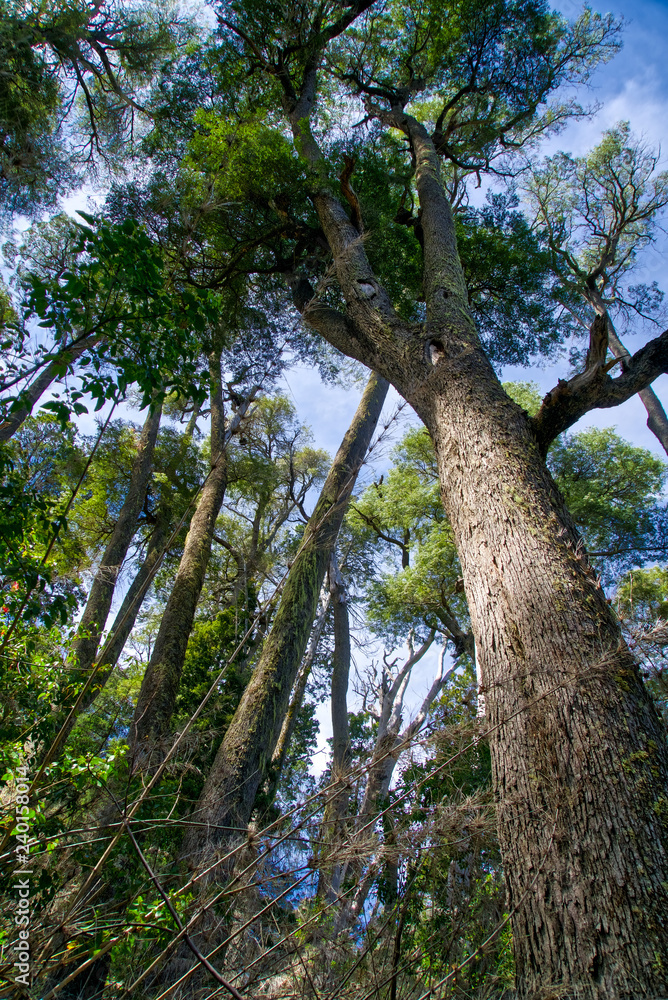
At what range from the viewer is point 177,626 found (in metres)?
5.82

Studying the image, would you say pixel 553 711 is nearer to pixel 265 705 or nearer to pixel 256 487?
pixel 265 705

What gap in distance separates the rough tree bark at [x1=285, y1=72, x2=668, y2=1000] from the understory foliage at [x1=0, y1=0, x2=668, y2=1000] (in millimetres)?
124

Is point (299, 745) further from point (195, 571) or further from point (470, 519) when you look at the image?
point (470, 519)

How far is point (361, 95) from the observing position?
Answer: 8.30m

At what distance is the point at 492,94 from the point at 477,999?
10403 mm

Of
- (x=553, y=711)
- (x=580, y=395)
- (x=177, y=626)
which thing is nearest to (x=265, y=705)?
(x=177, y=626)

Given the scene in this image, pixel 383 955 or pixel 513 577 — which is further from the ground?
pixel 513 577

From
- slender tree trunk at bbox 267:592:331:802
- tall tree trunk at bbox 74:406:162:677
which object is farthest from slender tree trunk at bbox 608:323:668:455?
tall tree trunk at bbox 74:406:162:677

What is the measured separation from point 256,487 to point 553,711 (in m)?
10.3

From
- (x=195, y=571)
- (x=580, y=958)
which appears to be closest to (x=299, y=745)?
(x=195, y=571)

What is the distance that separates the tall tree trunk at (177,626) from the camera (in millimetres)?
4969

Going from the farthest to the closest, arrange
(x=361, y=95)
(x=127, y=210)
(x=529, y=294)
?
(x=361, y=95) < (x=529, y=294) < (x=127, y=210)

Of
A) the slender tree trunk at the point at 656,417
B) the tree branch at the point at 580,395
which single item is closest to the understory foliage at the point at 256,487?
the tree branch at the point at 580,395

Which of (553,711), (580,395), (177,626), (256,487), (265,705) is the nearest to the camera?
(553,711)
